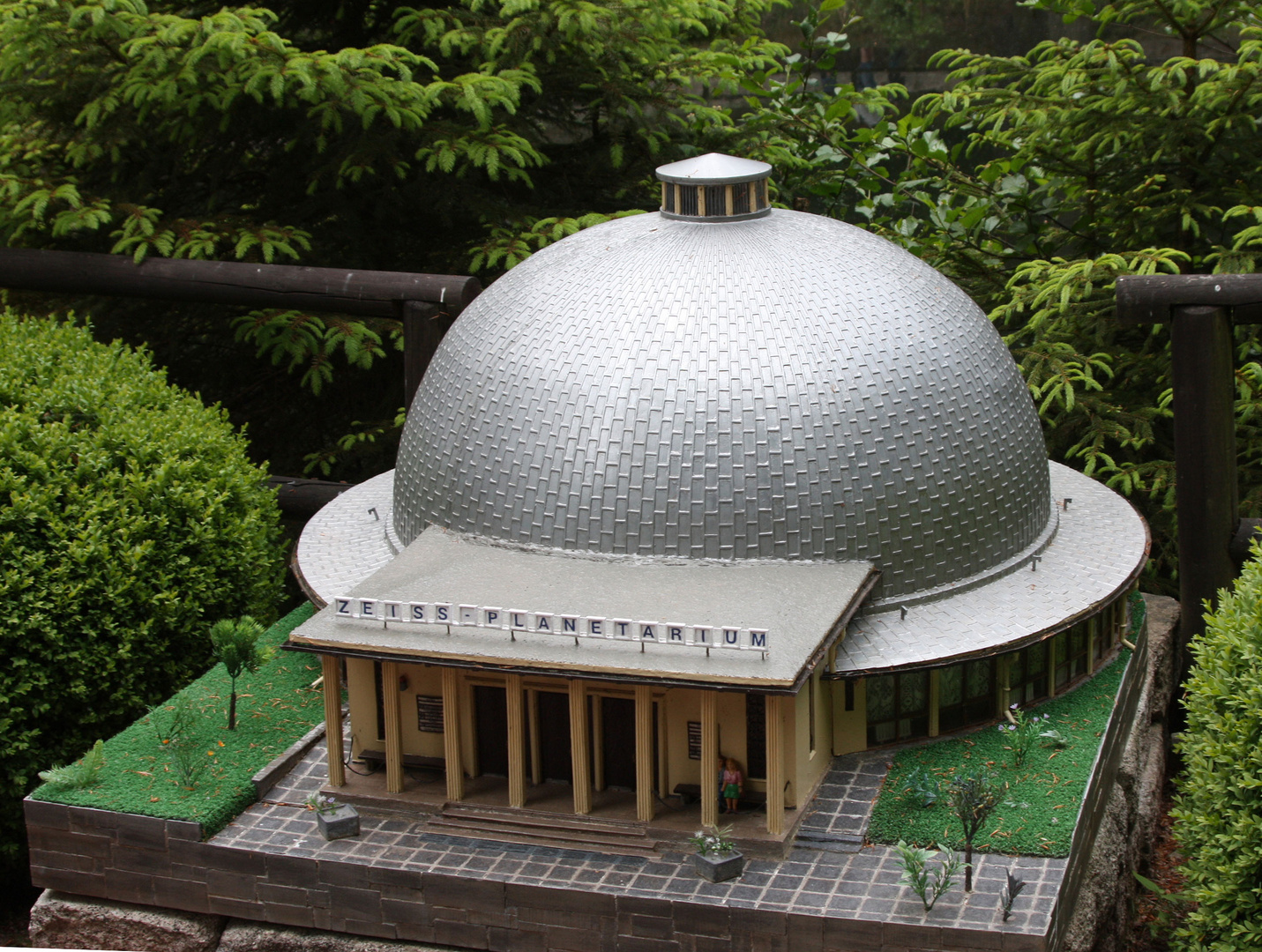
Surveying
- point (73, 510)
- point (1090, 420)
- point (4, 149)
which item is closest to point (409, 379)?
point (73, 510)

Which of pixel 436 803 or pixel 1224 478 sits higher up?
pixel 1224 478

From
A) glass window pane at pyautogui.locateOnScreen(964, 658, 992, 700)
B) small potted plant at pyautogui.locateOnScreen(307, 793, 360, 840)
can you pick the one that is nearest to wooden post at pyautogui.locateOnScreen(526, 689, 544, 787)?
small potted plant at pyautogui.locateOnScreen(307, 793, 360, 840)

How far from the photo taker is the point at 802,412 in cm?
1780

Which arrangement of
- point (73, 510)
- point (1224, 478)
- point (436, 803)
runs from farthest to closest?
point (1224, 478)
point (73, 510)
point (436, 803)

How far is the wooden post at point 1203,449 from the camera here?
21.0m

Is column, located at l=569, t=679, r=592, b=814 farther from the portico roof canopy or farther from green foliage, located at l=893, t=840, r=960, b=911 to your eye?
green foliage, located at l=893, t=840, r=960, b=911

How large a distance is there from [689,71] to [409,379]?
9.00m

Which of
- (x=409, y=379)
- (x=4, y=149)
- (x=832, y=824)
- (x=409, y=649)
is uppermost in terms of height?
(x=4, y=149)

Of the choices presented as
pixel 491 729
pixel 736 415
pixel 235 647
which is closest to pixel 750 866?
pixel 491 729

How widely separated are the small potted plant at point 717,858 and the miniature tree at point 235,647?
21.0ft

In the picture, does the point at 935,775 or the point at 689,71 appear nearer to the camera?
the point at 935,775

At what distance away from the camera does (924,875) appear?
14.7 meters

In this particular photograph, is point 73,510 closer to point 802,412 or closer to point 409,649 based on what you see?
point 409,649

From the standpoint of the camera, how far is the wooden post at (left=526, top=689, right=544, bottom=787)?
17.0 meters
